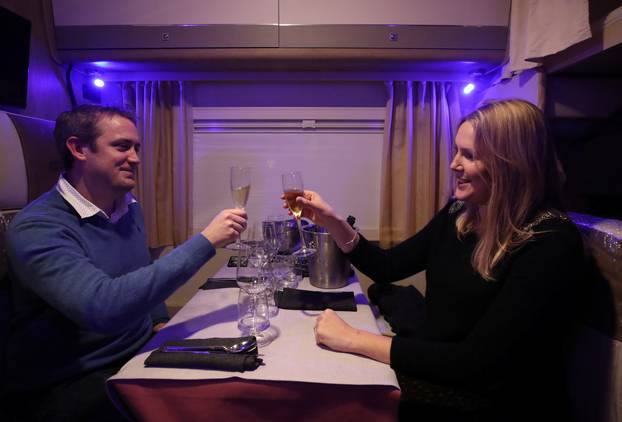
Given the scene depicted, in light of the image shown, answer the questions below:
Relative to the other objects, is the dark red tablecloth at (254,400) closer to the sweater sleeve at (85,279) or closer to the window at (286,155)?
the sweater sleeve at (85,279)

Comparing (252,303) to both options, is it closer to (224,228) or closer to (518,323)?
(224,228)

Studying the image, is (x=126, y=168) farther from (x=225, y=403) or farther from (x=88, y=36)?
(x=88, y=36)

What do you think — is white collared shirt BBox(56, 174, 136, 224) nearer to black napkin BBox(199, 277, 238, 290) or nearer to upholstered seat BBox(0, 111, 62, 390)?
upholstered seat BBox(0, 111, 62, 390)

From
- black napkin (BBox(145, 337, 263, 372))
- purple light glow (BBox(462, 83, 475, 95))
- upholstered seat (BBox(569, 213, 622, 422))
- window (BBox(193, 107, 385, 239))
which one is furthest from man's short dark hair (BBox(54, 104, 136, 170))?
purple light glow (BBox(462, 83, 475, 95))

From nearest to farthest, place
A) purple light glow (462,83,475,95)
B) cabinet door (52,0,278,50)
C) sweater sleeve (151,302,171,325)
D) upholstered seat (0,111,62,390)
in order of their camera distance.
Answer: upholstered seat (0,111,62,390) → sweater sleeve (151,302,171,325) → cabinet door (52,0,278,50) → purple light glow (462,83,475,95)

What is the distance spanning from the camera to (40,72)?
1.88 meters

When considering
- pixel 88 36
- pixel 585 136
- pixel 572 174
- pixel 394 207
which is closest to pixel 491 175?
pixel 572 174

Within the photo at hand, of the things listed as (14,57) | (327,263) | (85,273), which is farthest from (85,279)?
(14,57)

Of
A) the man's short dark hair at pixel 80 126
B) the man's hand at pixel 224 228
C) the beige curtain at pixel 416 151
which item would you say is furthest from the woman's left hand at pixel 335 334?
the beige curtain at pixel 416 151

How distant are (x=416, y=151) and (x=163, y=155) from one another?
1.73 metres

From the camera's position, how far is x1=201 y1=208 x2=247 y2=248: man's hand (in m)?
1.06

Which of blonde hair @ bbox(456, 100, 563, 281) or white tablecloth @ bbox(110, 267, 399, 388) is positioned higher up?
blonde hair @ bbox(456, 100, 563, 281)

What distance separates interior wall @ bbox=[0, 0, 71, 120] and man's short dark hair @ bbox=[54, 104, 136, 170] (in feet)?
2.36

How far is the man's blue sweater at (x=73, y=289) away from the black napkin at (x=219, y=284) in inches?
12.0
